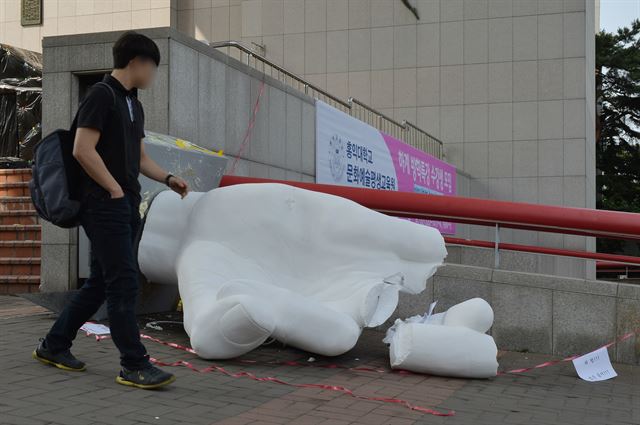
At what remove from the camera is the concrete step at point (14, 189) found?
9391 millimetres

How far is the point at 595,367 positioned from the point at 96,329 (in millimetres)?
3704

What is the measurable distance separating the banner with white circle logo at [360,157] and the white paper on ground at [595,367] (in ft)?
17.9

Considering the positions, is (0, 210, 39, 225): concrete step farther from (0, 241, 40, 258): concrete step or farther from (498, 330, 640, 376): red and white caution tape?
(498, 330, 640, 376): red and white caution tape

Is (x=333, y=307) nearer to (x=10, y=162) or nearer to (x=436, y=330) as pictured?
(x=436, y=330)

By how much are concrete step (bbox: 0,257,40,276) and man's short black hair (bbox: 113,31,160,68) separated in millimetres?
5101

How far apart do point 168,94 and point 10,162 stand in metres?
4.66

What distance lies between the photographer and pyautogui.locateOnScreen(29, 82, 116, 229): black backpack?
3.86 meters

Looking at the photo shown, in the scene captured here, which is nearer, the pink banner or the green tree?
the pink banner

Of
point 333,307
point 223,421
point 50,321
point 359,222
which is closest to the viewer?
point 223,421

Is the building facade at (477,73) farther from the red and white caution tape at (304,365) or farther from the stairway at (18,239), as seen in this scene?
the red and white caution tape at (304,365)

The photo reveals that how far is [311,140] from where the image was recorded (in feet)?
33.7

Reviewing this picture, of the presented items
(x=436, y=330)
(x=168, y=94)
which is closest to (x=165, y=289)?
(x=168, y=94)

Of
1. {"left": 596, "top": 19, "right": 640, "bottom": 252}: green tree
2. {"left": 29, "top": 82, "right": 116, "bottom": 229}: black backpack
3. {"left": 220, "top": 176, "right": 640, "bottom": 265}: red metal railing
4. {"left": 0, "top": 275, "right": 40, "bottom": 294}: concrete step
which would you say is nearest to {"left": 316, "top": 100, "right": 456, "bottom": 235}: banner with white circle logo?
{"left": 220, "top": 176, "right": 640, "bottom": 265}: red metal railing

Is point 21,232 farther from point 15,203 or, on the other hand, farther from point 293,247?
point 293,247
